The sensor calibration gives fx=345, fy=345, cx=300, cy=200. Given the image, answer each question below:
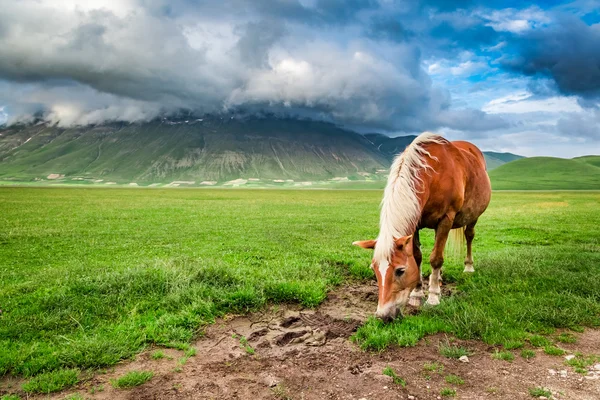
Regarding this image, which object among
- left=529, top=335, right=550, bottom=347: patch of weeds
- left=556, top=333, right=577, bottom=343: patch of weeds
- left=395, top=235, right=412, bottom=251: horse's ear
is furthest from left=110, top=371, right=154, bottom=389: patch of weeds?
left=556, top=333, right=577, bottom=343: patch of weeds

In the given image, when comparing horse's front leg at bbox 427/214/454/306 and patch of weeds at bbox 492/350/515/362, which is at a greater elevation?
horse's front leg at bbox 427/214/454/306

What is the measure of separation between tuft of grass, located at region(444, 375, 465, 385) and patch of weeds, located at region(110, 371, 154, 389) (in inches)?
163

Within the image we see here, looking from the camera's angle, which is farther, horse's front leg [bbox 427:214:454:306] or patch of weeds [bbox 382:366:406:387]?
horse's front leg [bbox 427:214:454:306]

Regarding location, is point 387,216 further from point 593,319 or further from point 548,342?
point 593,319

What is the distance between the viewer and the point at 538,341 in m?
5.70

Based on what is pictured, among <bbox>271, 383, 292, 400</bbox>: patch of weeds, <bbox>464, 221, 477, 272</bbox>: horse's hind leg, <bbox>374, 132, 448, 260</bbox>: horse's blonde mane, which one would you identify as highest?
<bbox>374, 132, 448, 260</bbox>: horse's blonde mane

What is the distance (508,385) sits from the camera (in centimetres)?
457

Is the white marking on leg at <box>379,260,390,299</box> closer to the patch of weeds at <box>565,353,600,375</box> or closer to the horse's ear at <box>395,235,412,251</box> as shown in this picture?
the horse's ear at <box>395,235,412,251</box>

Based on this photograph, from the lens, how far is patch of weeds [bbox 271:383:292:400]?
445 cm

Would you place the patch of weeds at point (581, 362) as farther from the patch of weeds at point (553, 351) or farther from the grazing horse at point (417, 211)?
the grazing horse at point (417, 211)

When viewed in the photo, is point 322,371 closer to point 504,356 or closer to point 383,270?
point 383,270

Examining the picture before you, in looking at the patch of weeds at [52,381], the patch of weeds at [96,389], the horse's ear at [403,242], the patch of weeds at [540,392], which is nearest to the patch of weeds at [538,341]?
the patch of weeds at [540,392]

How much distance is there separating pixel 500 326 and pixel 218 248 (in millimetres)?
11384

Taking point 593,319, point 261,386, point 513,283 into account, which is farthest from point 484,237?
point 261,386
